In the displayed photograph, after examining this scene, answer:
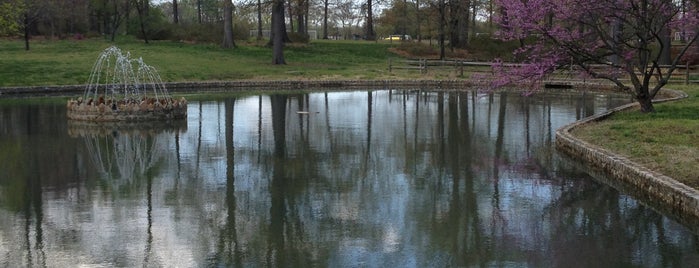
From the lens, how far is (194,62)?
42812mm

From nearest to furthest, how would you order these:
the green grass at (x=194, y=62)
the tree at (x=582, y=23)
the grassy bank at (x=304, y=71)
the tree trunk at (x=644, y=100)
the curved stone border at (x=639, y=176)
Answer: the curved stone border at (x=639, y=176) < the grassy bank at (x=304, y=71) < the tree at (x=582, y=23) < the tree trunk at (x=644, y=100) < the green grass at (x=194, y=62)

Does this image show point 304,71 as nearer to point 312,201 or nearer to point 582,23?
point 582,23

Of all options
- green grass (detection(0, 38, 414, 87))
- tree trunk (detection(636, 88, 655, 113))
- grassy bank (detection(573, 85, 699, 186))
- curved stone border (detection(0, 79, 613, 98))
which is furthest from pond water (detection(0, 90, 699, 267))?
green grass (detection(0, 38, 414, 87))

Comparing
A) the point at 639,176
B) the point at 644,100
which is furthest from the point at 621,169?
the point at 644,100

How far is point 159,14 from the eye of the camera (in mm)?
63281

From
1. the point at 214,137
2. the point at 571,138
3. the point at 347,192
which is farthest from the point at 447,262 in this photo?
the point at 214,137

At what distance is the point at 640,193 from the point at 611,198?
1.54 ft

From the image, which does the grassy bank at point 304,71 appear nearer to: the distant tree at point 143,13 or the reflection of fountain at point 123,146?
the distant tree at point 143,13

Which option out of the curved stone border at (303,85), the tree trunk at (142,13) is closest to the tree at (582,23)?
the curved stone border at (303,85)

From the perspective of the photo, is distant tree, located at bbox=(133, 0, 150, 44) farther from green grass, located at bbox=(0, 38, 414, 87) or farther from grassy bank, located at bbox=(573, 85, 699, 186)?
grassy bank, located at bbox=(573, 85, 699, 186)

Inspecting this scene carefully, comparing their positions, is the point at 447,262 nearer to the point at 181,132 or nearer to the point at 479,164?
the point at 479,164

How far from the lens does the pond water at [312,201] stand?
29.0 ft

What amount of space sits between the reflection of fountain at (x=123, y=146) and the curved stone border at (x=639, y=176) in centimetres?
806

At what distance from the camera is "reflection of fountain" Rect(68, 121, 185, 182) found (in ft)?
47.1
